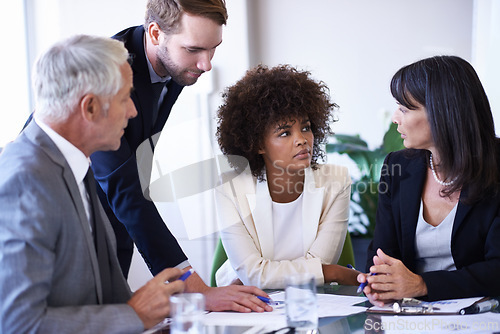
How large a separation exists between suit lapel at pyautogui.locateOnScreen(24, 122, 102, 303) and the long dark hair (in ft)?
4.02

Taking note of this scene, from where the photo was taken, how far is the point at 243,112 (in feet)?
8.39

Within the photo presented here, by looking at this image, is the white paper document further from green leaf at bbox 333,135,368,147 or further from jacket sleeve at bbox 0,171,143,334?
green leaf at bbox 333,135,368,147

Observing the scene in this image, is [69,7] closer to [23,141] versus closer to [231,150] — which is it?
[231,150]

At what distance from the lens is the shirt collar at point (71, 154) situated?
1346 millimetres

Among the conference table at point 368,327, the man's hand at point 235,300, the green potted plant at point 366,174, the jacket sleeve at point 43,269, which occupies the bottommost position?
the green potted plant at point 366,174

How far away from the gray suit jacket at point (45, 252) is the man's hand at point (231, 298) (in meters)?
0.42

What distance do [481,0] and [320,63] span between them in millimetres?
1346

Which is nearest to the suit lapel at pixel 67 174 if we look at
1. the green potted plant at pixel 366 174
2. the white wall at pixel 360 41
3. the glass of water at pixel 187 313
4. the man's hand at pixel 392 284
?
the glass of water at pixel 187 313

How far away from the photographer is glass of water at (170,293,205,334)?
4.06 ft

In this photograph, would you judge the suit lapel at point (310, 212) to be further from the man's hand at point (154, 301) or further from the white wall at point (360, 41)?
the white wall at point (360, 41)

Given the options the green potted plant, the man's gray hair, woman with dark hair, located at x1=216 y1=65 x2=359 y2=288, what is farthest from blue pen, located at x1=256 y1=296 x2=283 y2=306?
the green potted plant

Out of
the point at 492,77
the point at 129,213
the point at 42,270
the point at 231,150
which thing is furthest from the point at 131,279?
the point at 42,270

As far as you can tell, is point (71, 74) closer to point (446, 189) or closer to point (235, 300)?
point (235, 300)

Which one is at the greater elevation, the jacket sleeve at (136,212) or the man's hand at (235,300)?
the jacket sleeve at (136,212)
